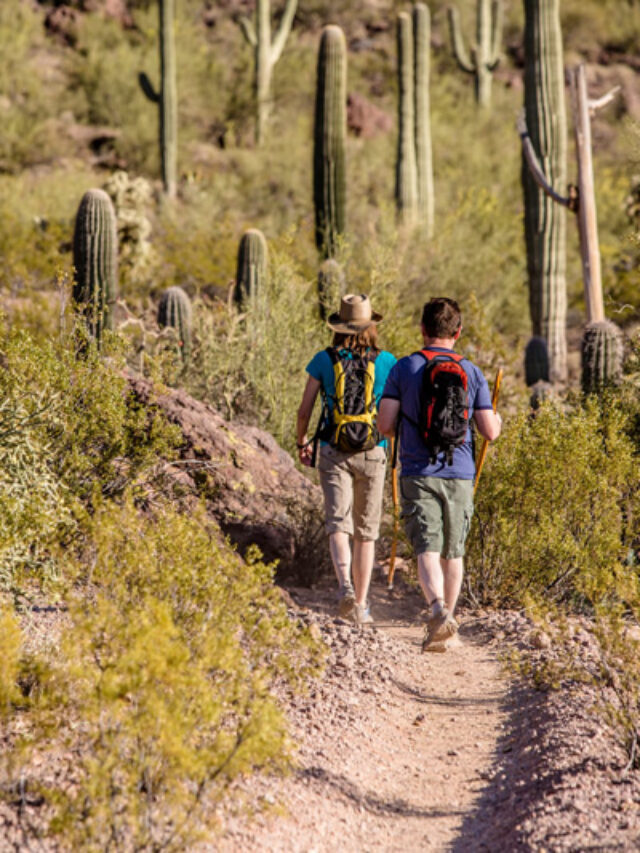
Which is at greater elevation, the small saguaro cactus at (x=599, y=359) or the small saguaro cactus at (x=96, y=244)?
the small saguaro cactus at (x=96, y=244)

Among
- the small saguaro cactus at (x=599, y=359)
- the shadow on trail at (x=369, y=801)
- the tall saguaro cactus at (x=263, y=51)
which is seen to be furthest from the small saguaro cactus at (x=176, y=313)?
the tall saguaro cactus at (x=263, y=51)

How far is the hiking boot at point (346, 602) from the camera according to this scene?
5750mm

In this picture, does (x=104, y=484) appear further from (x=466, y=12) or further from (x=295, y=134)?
(x=466, y=12)

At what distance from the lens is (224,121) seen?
31.6 m

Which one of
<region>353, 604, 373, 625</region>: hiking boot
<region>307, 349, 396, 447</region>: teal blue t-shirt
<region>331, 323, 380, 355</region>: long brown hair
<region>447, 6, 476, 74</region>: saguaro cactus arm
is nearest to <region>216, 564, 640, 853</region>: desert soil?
<region>353, 604, 373, 625</region>: hiking boot

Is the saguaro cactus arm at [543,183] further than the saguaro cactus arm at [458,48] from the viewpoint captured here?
No

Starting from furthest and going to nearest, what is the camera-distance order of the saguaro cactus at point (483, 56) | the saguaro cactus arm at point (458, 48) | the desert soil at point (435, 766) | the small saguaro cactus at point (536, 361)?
the saguaro cactus arm at point (458, 48) → the saguaro cactus at point (483, 56) → the small saguaro cactus at point (536, 361) → the desert soil at point (435, 766)

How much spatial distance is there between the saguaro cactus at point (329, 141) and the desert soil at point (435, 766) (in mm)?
9668

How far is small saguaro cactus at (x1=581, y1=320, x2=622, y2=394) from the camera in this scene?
852 centimetres

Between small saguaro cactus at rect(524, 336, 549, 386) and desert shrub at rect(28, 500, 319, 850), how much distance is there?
925 cm

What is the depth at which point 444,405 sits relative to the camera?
16.7ft

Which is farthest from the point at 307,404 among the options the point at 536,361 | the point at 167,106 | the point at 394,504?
the point at 167,106

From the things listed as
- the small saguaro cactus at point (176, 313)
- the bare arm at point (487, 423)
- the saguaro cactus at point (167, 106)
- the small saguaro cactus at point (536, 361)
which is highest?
the saguaro cactus at point (167, 106)

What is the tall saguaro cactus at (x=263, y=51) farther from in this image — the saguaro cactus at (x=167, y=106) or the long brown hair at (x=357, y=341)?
the long brown hair at (x=357, y=341)
